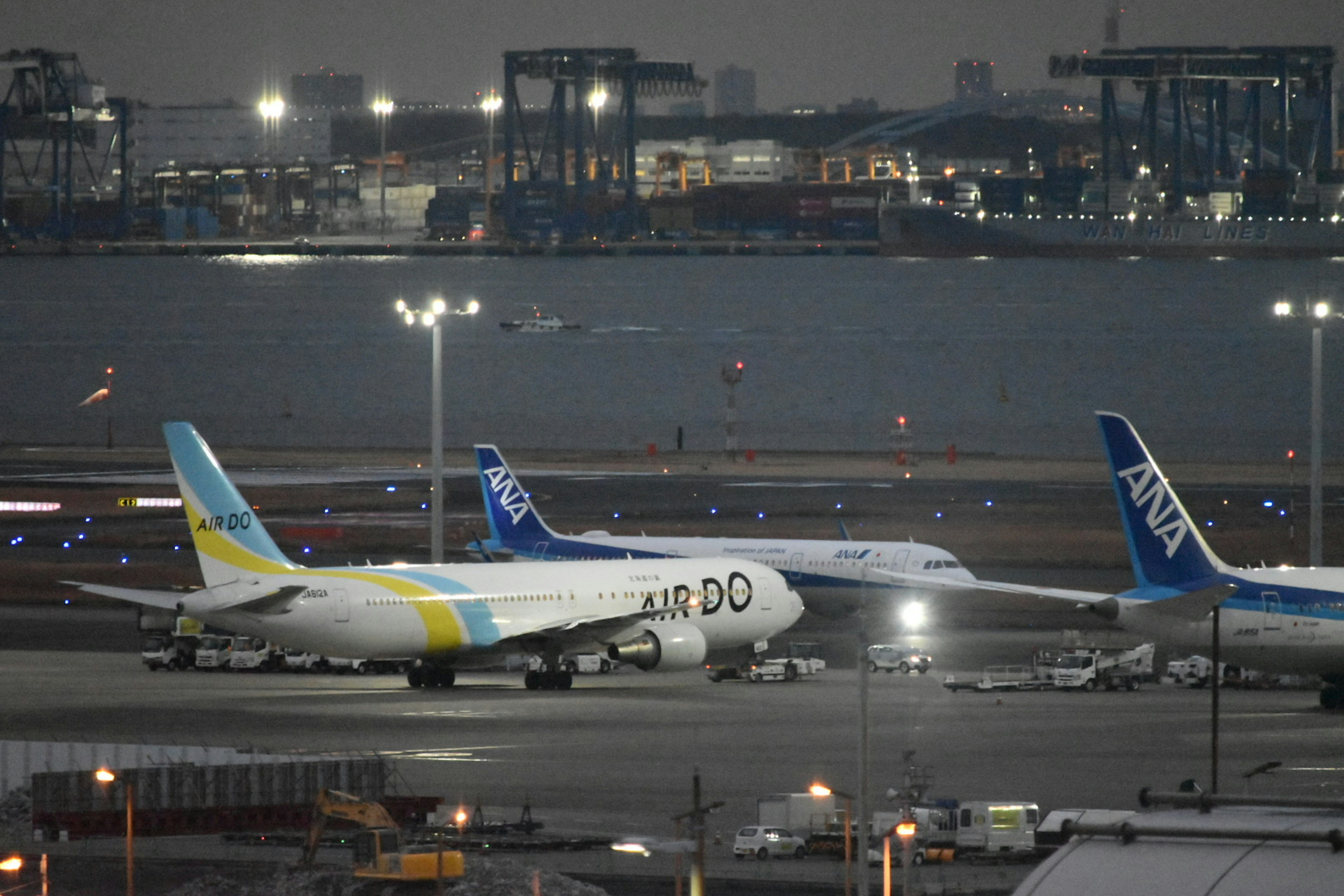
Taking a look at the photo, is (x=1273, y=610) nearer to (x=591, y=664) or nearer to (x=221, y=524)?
(x=591, y=664)

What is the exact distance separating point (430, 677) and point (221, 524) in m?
5.99

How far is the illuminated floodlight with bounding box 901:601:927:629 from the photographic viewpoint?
54688mm

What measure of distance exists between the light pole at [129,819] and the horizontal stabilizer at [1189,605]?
18530mm

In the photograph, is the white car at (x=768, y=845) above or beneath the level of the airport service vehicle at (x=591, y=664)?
above

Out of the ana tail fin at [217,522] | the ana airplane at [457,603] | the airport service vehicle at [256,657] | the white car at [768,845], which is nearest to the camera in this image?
the white car at [768,845]

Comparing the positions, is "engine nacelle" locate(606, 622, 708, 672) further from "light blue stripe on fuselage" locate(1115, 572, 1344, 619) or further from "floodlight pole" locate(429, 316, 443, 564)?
"light blue stripe on fuselage" locate(1115, 572, 1344, 619)

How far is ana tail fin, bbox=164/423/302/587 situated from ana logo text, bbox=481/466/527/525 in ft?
51.7

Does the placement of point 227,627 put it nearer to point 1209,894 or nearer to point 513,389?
point 1209,894

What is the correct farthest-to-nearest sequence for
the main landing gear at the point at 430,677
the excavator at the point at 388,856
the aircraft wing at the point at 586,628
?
the aircraft wing at the point at 586,628 → the main landing gear at the point at 430,677 → the excavator at the point at 388,856

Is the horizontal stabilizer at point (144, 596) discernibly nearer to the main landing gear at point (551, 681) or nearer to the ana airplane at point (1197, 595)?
the main landing gear at point (551, 681)

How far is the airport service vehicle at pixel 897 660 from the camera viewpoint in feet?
154

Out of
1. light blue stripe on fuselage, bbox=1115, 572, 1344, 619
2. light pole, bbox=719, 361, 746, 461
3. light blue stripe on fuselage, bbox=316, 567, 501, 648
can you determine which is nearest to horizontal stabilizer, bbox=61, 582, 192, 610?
light blue stripe on fuselage, bbox=316, 567, 501, 648

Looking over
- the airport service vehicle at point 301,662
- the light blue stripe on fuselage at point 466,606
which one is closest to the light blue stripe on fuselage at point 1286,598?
the light blue stripe on fuselage at point 466,606

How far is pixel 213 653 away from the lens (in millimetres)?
48219
